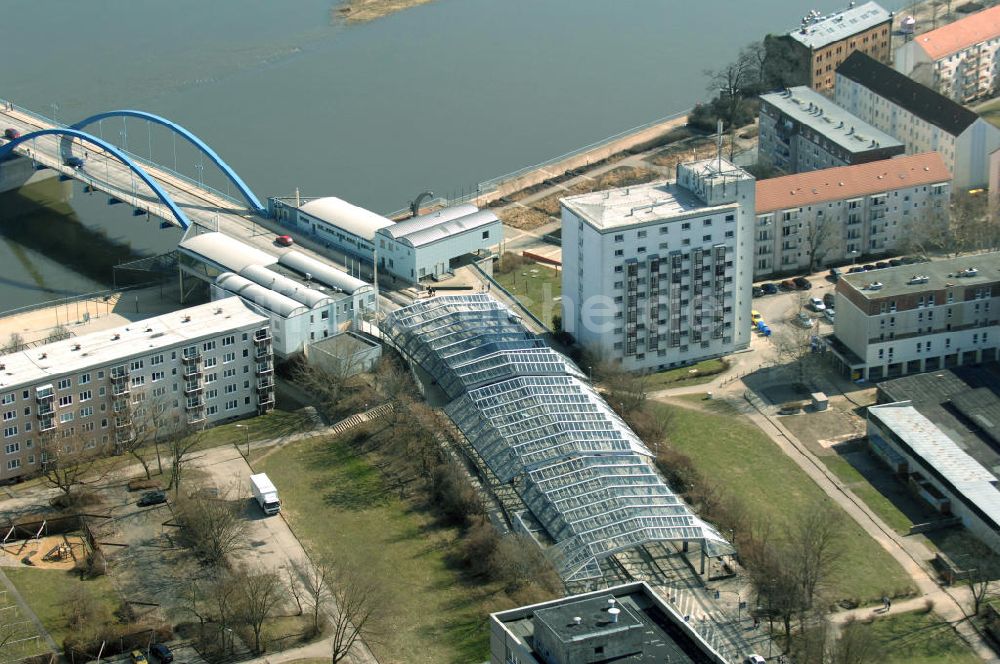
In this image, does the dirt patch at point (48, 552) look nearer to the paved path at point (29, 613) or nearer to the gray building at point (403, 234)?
the paved path at point (29, 613)

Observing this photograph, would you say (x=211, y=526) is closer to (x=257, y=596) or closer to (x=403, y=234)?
(x=257, y=596)

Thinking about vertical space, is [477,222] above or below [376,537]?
above

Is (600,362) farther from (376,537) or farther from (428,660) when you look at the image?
(428,660)

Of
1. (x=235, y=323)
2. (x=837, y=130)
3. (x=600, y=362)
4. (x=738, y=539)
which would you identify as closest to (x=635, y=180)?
(x=837, y=130)

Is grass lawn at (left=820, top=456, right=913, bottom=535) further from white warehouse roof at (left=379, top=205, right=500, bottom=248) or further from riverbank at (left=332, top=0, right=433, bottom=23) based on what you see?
riverbank at (left=332, top=0, right=433, bottom=23)

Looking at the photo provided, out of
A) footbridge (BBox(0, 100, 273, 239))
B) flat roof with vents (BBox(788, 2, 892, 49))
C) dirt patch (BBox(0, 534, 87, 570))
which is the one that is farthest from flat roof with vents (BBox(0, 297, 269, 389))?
flat roof with vents (BBox(788, 2, 892, 49))
